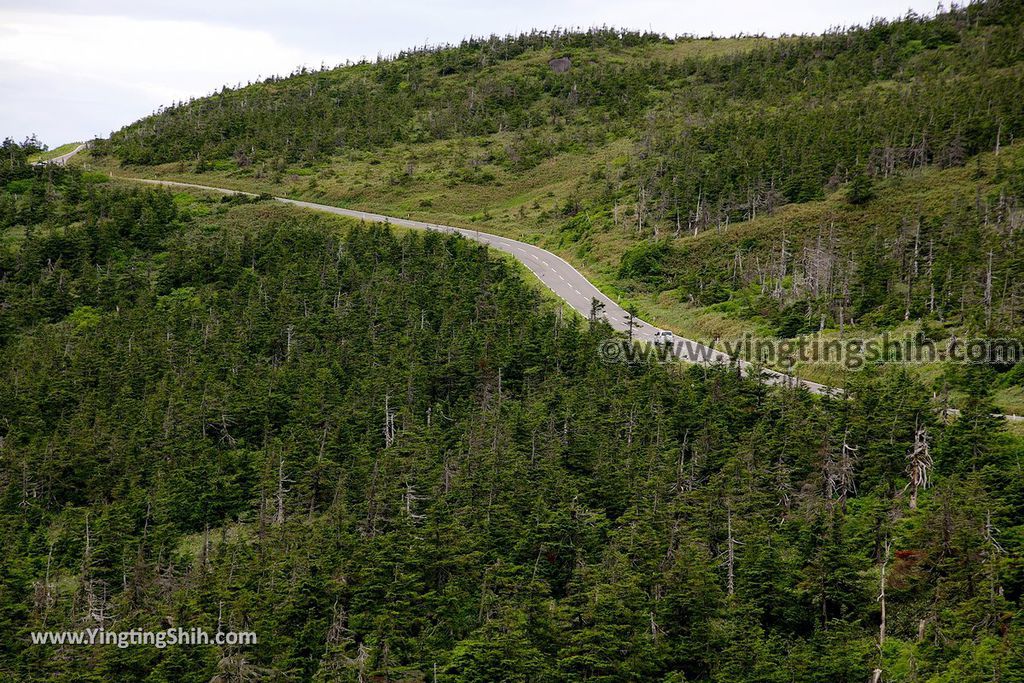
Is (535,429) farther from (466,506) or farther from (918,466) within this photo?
(918,466)

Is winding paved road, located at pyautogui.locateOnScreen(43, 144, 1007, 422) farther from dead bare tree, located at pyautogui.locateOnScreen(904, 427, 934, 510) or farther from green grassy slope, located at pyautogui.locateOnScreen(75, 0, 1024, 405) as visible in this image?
dead bare tree, located at pyautogui.locateOnScreen(904, 427, 934, 510)

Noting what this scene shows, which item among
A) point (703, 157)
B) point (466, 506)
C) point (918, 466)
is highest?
point (703, 157)

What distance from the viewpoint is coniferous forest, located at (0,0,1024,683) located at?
4319 cm

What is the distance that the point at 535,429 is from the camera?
59.2 metres

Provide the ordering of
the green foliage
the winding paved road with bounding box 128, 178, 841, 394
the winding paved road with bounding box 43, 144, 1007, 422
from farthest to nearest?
1. the winding paved road with bounding box 128, 178, 841, 394
2. the winding paved road with bounding box 43, 144, 1007, 422
3. the green foliage

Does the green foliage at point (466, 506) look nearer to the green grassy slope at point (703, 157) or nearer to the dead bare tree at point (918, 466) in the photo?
the dead bare tree at point (918, 466)

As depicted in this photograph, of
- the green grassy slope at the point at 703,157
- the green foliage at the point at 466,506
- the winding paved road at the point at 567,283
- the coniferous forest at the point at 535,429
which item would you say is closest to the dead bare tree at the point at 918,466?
the coniferous forest at the point at 535,429

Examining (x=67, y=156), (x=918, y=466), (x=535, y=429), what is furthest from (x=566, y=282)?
(x=67, y=156)

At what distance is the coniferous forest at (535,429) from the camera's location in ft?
142

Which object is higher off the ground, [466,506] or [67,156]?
[67,156]

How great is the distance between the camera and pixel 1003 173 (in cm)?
8950

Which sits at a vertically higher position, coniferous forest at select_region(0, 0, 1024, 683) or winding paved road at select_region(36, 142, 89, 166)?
winding paved road at select_region(36, 142, 89, 166)

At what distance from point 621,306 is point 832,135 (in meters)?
37.6

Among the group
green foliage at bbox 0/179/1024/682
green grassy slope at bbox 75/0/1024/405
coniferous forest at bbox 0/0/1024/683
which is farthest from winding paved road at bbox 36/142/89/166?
green foliage at bbox 0/179/1024/682
